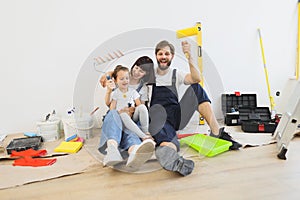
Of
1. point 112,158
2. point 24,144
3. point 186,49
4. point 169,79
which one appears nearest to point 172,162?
point 112,158

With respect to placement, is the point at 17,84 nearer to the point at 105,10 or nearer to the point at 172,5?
the point at 105,10

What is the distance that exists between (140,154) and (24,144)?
2.24ft

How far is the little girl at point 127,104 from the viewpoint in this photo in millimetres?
1283

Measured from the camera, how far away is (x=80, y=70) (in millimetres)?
1672

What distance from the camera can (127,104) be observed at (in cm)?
130

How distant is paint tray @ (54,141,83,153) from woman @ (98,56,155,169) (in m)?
0.15

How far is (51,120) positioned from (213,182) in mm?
1008

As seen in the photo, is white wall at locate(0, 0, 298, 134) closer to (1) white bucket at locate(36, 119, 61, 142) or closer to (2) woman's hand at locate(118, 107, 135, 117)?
(1) white bucket at locate(36, 119, 61, 142)

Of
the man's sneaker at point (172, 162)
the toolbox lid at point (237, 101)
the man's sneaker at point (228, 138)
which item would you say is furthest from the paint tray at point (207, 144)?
the toolbox lid at point (237, 101)

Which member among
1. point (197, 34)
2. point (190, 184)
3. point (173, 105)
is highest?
point (197, 34)

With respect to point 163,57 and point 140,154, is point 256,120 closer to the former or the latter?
point 163,57

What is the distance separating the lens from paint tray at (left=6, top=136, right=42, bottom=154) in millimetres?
1317

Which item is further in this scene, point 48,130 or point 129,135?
point 48,130

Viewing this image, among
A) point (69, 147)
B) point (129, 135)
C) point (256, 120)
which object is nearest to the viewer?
point (129, 135)
